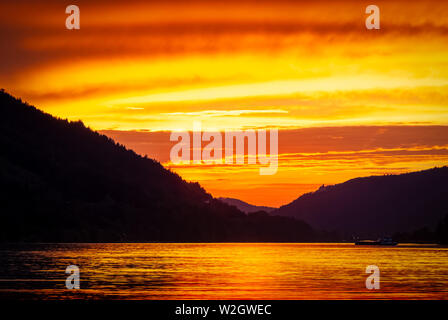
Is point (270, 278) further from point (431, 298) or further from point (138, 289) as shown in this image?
point (431, 298)

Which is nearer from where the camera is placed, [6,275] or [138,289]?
[138,289]

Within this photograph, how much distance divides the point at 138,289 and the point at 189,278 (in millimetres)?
24027
